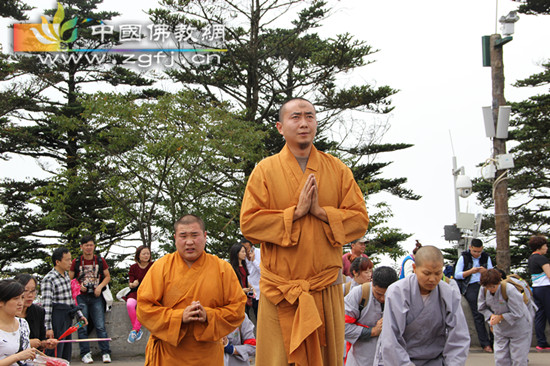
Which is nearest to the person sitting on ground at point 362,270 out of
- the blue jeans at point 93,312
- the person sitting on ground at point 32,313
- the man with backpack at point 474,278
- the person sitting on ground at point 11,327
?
the person sitting on ground at point 32,313

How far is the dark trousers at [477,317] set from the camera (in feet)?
29.4

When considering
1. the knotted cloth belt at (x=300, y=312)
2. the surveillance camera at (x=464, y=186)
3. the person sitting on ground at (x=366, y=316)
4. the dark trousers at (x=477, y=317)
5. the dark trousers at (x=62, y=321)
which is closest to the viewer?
the knotted cloth belt at (x=300, y=312)

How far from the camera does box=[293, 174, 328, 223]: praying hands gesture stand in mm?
3629

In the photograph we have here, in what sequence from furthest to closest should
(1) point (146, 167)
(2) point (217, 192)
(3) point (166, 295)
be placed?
(2) point (217, 192) → (1) point (146, 167) → (3) point (166, 295)

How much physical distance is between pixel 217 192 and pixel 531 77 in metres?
11.0

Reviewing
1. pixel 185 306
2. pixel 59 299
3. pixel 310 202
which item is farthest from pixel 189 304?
pixel 59 299

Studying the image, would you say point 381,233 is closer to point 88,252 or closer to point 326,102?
point 326,102

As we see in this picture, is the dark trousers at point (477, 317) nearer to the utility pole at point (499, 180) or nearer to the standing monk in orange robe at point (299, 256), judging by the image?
the utility pole at point (499, 180)

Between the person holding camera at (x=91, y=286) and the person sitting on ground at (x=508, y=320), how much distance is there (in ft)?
15.9

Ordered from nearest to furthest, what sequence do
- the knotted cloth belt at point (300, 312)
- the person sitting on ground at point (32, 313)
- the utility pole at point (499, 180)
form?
the knotted cloth belt at point (300, 312) → the person sitting on ground at point (32, 313) → the utility pole at point (499, 180)

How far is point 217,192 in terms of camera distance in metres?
14.8

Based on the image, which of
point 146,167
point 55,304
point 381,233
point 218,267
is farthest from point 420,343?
point 381,233

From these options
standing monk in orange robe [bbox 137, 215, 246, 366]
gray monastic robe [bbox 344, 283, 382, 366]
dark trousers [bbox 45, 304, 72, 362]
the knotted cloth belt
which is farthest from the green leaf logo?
the knotted cloth belt

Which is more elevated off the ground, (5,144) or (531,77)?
(531,77)
